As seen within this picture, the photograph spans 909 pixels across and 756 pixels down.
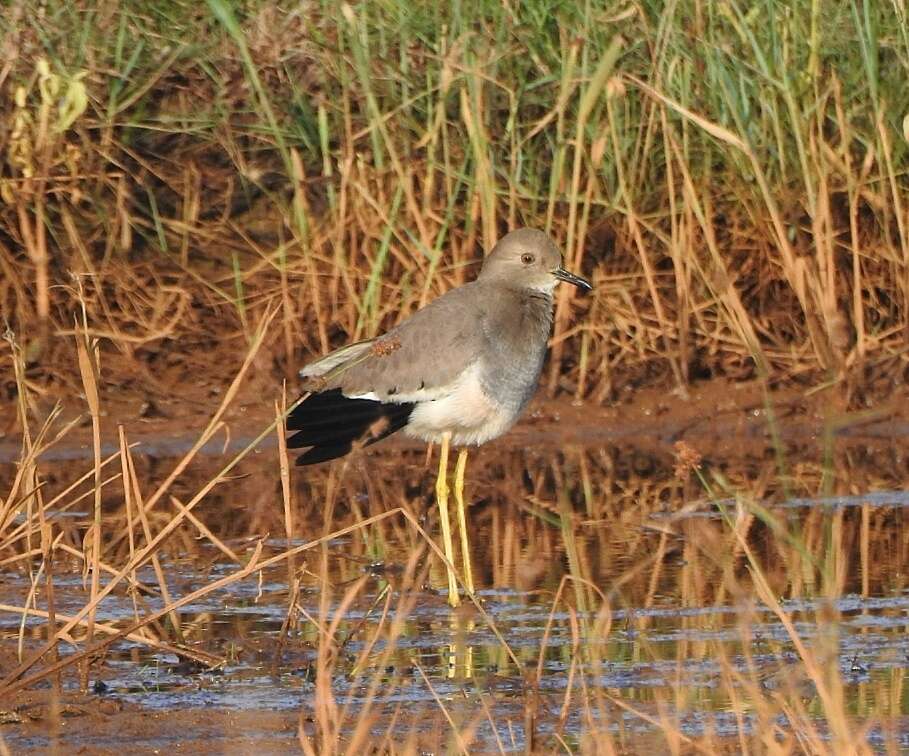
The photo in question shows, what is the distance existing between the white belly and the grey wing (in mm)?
31

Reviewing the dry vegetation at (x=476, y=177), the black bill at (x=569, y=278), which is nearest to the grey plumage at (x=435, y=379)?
the black bill at (x=569, y=278)

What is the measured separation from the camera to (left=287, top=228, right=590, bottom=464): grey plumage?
275 inches

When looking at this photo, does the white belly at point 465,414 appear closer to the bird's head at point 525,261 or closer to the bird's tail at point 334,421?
the bird's tail at point 334,421

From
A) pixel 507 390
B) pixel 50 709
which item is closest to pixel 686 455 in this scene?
pixel 50 709

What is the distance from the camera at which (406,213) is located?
9344 millimetres

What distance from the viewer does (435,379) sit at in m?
7.02

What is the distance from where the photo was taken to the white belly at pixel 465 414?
6996 millimetres

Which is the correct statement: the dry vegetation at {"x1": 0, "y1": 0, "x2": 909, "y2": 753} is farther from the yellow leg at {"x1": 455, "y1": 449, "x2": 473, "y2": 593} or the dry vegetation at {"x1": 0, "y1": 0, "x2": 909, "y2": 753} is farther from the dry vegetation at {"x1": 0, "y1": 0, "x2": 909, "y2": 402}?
the yellow leg at {"x1": 455, "y1": 449, "x2": 473, "y2": 593}

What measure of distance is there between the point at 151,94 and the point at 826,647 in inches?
277

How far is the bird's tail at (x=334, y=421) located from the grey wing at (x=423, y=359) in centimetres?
4

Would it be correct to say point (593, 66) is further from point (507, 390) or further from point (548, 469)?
point (507, 390)

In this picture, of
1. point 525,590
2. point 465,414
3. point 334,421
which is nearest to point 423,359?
point 465,414

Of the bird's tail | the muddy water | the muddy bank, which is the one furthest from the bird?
the muddy bank

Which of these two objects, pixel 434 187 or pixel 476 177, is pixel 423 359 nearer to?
pixel 476 177
